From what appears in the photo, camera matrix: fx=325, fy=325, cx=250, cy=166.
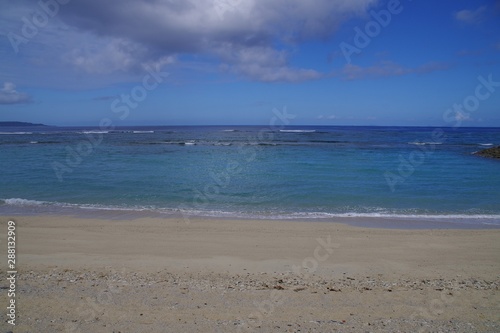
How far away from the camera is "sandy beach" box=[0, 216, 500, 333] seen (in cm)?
511

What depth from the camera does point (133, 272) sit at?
7.18 m

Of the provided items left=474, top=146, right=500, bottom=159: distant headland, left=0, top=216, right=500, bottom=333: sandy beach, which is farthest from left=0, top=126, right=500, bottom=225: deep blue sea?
left=474, top=146, right=500, bottom=159: distant headland

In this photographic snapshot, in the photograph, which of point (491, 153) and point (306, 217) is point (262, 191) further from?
point (491, 153)

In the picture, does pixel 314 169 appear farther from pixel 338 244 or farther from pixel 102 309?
pixel 102 309

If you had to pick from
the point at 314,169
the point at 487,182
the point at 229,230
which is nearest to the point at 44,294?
the point at 229,230

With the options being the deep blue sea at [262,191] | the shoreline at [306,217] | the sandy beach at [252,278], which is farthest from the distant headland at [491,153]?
the sandy beach at [252,278]

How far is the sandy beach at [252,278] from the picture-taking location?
16.8ft

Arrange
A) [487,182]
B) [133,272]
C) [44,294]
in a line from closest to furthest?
1. [44,294]
2. [133,272]
3. [487,182]

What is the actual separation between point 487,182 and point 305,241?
53.8ft

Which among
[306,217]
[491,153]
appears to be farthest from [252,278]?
[491,153]

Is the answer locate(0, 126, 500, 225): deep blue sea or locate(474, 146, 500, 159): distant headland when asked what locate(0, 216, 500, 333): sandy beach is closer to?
locate(0, 126, 500, 225): deep blue sea

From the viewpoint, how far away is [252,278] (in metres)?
6.99

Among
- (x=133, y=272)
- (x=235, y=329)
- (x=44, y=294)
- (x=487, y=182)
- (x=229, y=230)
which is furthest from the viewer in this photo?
(x=487, y=182)

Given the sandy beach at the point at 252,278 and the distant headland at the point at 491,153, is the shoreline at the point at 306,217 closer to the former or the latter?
the sandy beach at the point at 252,278
